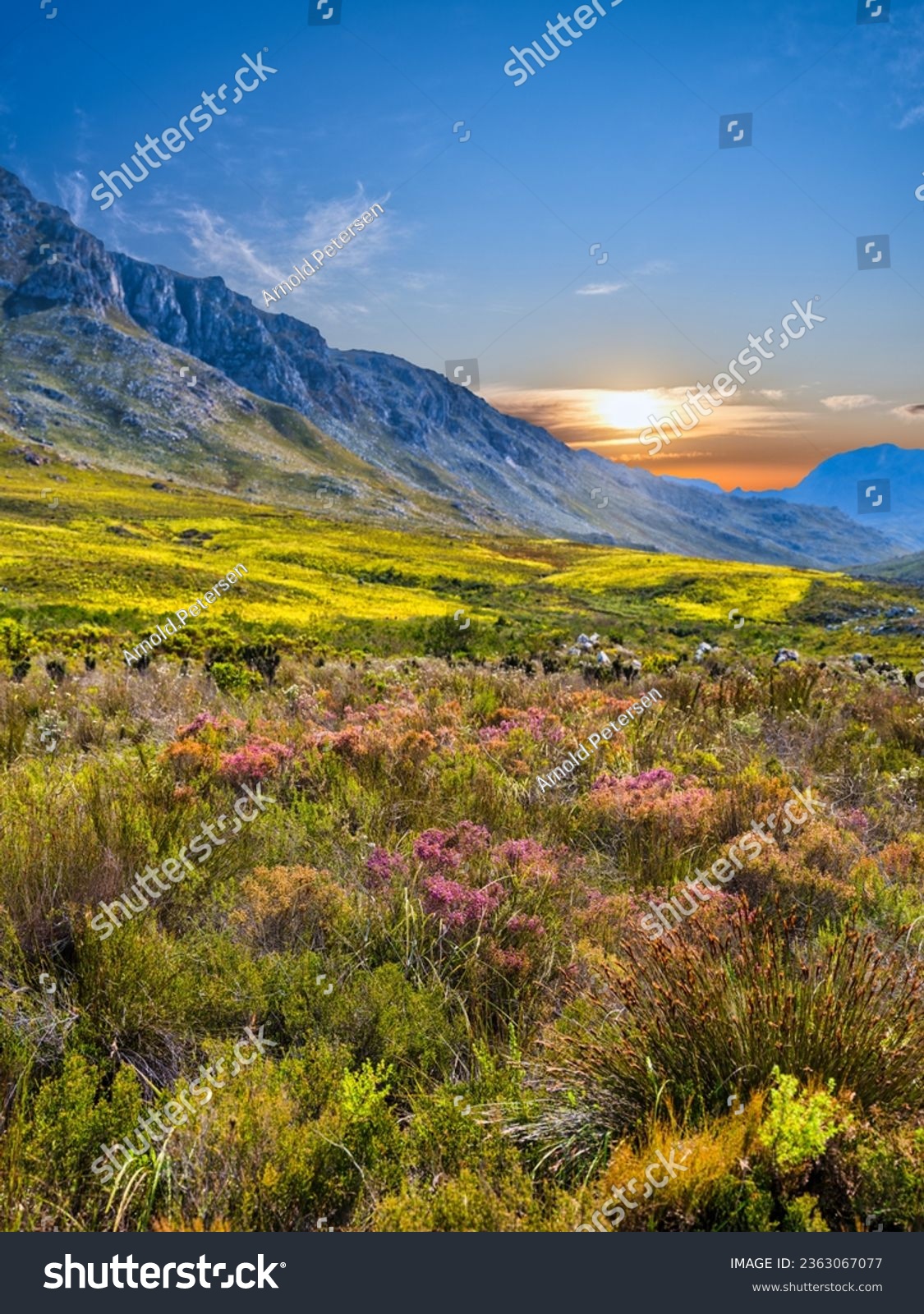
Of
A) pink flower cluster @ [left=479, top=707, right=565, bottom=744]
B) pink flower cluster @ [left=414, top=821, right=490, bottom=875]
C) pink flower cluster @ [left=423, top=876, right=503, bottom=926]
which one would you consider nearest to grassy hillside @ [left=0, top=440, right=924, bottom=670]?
pink flower cluster @ [left=479, top=707, right=565, bottom=744]

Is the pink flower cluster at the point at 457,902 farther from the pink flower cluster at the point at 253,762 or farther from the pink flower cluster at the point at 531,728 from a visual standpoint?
the pink flower cluster at the point at 531,728

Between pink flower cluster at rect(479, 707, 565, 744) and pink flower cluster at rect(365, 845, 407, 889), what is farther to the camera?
pink flower cluster at rect(479, 707, 565, 744)

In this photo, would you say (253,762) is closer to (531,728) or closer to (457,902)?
(457,902)

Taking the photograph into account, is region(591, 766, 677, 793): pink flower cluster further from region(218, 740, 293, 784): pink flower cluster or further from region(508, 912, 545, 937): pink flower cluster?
region(218, 740, 293, 784): pink flower cluster

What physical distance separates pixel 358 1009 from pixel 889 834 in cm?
A: 378

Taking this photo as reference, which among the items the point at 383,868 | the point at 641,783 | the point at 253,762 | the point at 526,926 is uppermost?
the point at 253,762

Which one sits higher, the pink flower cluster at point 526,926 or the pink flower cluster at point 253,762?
the pink flower cluster at point 253,762

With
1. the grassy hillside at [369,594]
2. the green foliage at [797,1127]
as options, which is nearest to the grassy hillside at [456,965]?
the green foliage at [797,1127]

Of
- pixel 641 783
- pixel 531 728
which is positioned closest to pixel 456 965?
pixel 641 783

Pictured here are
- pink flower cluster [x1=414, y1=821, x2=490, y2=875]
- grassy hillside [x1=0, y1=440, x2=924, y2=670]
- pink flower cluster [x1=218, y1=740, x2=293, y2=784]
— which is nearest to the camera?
pink flower cluster [x1=414, y1=821, x2=490, y2=875]

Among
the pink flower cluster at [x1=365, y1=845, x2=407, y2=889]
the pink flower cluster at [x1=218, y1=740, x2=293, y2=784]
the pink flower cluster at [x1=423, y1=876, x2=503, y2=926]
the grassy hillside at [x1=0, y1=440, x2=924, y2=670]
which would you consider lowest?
the pink flower cluster at [x1=423, y1=876, x2=503, y2=926]

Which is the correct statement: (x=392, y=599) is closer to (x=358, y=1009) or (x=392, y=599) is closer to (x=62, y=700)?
(x=62, y=700)

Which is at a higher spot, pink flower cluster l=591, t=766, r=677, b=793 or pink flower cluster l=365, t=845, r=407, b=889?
pink flower cluster l=591, t=766, r=677, b=793

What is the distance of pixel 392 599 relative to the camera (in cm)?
2803
